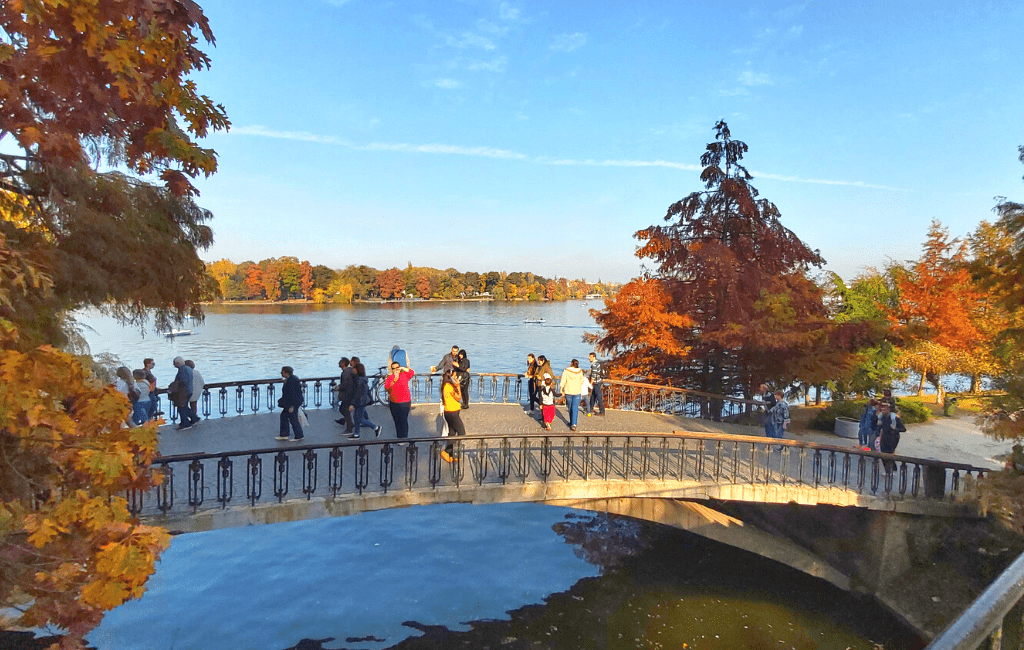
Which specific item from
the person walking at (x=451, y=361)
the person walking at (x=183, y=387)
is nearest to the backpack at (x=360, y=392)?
the person walking at (x=451, y=361)

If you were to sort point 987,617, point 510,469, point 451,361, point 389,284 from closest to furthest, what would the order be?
point 987,617
point 510,469
point 451,361
point 389,284

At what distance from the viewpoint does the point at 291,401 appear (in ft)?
38.9

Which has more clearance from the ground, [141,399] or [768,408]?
[141,399]

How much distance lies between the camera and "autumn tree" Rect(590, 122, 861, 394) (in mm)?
17109

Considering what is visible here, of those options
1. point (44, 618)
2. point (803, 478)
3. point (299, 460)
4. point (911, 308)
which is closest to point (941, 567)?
point (803, 478)

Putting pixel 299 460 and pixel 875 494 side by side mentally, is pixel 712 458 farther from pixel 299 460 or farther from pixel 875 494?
pixel 299 460

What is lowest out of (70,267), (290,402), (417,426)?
(417,426)

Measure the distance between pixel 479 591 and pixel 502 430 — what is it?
3.58 meters

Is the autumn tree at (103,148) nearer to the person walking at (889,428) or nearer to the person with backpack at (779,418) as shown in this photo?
the person with backpack at (779,418)

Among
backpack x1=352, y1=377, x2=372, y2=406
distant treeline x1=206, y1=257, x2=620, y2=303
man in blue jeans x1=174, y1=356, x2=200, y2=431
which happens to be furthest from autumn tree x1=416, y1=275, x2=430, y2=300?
backpack x1=352, y1=377, x2=372, y2=406

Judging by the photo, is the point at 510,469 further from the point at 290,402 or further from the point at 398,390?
the point at 290,402

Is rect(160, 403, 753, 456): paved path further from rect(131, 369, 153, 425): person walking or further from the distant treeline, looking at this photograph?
the distant treeline

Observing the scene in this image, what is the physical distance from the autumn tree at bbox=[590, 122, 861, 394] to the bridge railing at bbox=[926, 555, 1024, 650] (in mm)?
15509

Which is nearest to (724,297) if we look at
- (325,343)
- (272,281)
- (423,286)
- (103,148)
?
(103,148)
